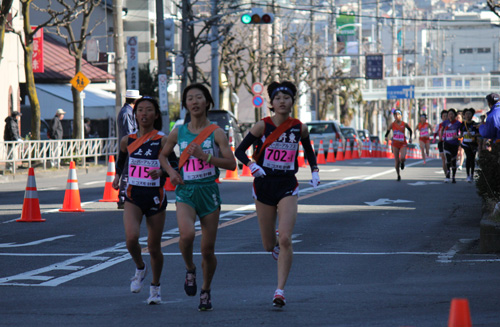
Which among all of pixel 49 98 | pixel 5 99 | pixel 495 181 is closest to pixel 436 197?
pixel 495 181

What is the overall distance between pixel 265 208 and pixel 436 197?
1231 centimetres

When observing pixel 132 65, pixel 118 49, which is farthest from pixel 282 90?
pixel 132 65

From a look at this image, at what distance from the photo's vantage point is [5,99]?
1566 inches

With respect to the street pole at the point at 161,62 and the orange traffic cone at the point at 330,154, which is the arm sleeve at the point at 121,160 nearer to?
the street pole at the point at 161,62

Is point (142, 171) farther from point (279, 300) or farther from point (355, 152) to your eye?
point (355, 152)

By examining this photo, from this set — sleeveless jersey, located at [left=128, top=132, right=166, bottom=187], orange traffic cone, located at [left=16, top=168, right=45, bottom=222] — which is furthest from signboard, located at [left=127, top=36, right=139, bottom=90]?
sleeveless jersey, located at [left=128, top=132, right=166, bottom=187]

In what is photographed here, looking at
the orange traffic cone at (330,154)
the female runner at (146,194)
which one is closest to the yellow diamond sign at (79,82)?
the orange traffic cone at (330,154)

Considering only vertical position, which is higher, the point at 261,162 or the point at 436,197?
the point at 261,162

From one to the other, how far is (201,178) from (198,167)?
9 centimetres

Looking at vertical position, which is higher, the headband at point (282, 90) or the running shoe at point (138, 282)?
the headband at point (282, 90)

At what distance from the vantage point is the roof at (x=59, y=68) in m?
48.9

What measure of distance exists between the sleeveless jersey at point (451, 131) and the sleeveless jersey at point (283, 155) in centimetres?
1606

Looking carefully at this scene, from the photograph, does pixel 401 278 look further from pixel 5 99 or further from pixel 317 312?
pixel 5 99

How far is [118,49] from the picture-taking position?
1200 inches
